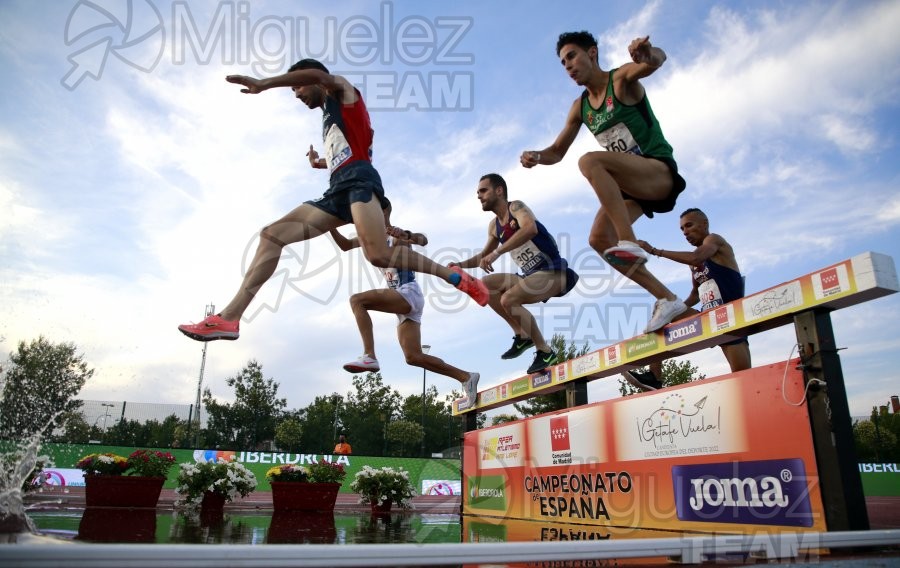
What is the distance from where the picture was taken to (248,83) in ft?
11.3

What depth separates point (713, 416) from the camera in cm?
372

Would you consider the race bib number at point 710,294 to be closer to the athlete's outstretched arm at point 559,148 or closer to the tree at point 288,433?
the athlete's outstretched arm at point 559,148

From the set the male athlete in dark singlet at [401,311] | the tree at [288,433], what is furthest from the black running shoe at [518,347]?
the tree at [288,433]

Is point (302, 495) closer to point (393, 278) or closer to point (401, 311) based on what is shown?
point (401, 311)

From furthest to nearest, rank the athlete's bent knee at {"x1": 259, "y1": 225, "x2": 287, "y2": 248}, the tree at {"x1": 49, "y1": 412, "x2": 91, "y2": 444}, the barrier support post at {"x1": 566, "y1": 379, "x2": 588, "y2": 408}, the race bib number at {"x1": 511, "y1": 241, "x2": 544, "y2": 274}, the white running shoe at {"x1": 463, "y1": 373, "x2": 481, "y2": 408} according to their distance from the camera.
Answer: the tree at {"x1": 49, "y1": 412, "x2": 91, "y2": 444} → the white running shoe at {"x1": 463, "y1": 373, "x2": 481, "y2": 408} → the race bib number at {"x1": 511, "y1": 241, "x2": 544, "y2": 274} → the barrier support post at {"x1": 566, "y1": 379, "x2": 588, "y2": 408} → the athlete's bent knee at {"x1": 259, "y1": 225, "x2": 287, "y2": 248}

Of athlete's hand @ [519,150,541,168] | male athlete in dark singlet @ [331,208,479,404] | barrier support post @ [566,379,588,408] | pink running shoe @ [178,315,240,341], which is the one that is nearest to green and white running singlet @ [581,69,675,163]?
athlete's hand @ [519,150,541,168]

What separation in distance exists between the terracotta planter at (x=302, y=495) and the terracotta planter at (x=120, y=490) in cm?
153

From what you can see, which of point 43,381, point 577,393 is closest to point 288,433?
point 43,381

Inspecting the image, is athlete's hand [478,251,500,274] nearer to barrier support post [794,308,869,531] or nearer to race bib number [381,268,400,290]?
race bib number [381,268,400,290]

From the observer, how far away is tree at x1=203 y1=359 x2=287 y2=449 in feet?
133

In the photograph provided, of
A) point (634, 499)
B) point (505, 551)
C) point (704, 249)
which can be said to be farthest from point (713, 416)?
point (505, 551)

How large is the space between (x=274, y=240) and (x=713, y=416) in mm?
3254

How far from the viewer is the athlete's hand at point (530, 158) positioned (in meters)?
4.70

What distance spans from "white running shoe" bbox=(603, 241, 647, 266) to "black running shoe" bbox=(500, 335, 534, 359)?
240cm
